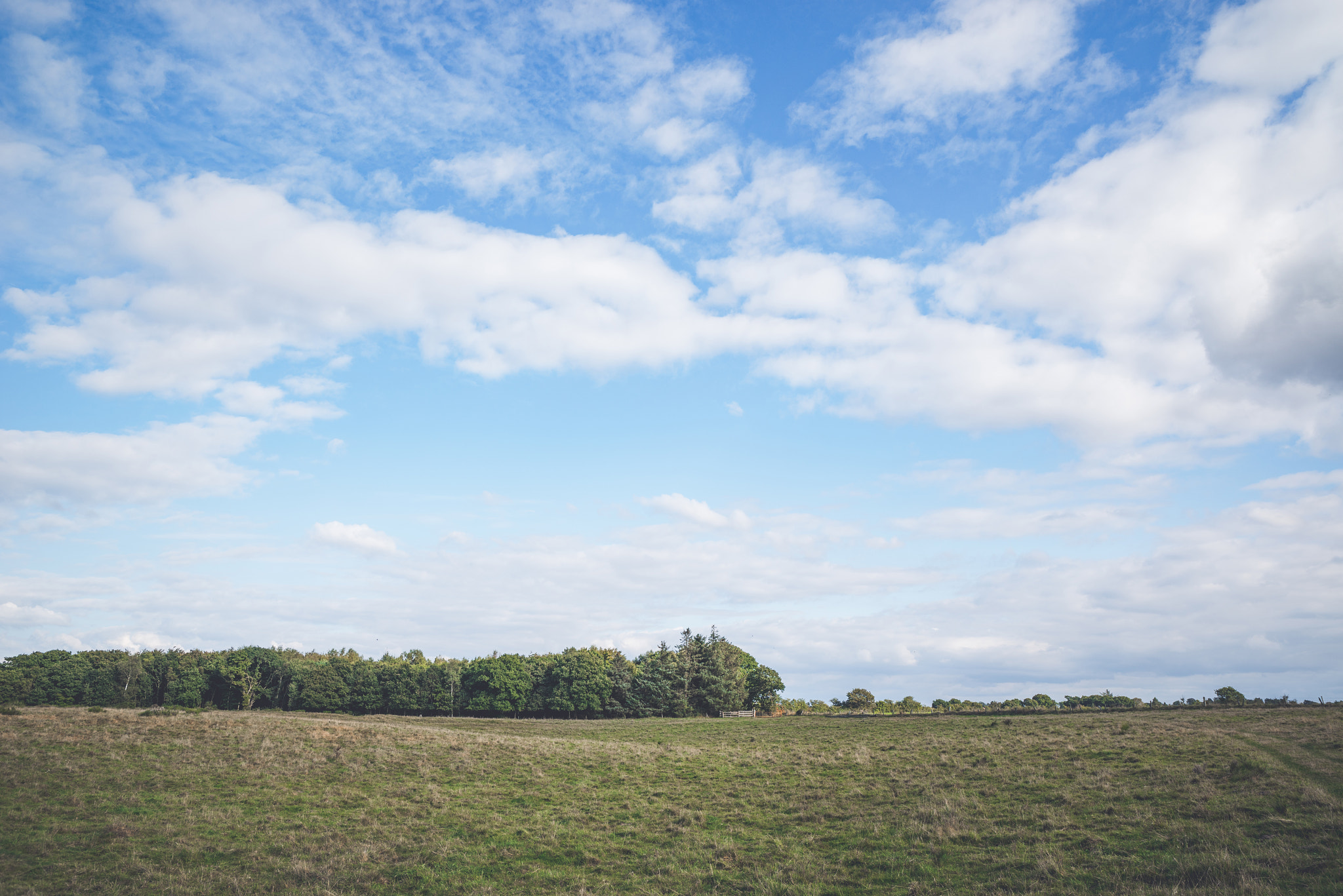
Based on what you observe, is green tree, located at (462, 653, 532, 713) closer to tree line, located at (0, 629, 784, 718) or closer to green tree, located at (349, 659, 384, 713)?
tree line, located at (0, 629, 784, 718)

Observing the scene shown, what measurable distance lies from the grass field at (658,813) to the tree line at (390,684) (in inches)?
2048

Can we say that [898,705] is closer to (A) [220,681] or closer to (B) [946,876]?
(B) [946,876]

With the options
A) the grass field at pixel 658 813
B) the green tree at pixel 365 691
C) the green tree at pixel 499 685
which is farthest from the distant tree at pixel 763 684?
the grass field at pixel 658 813

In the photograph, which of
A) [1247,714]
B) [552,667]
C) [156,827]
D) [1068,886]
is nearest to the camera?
[1068,886]

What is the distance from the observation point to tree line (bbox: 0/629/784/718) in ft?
304

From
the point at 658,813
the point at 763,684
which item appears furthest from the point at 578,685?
the point at 658,813

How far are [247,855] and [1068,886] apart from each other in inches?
1010

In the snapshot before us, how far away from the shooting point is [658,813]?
28500 mm

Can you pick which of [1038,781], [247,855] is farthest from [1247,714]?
[247,855]

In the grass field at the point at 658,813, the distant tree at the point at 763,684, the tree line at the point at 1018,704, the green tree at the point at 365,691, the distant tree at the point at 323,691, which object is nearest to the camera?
the grass field at the point at 658,813

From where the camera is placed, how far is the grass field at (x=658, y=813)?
62.0 feet

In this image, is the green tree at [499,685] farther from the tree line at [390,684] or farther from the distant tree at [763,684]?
the distant tree at [763,684]

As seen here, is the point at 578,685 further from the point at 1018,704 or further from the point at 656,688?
the point at 1018,704

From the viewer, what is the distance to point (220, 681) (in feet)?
324
